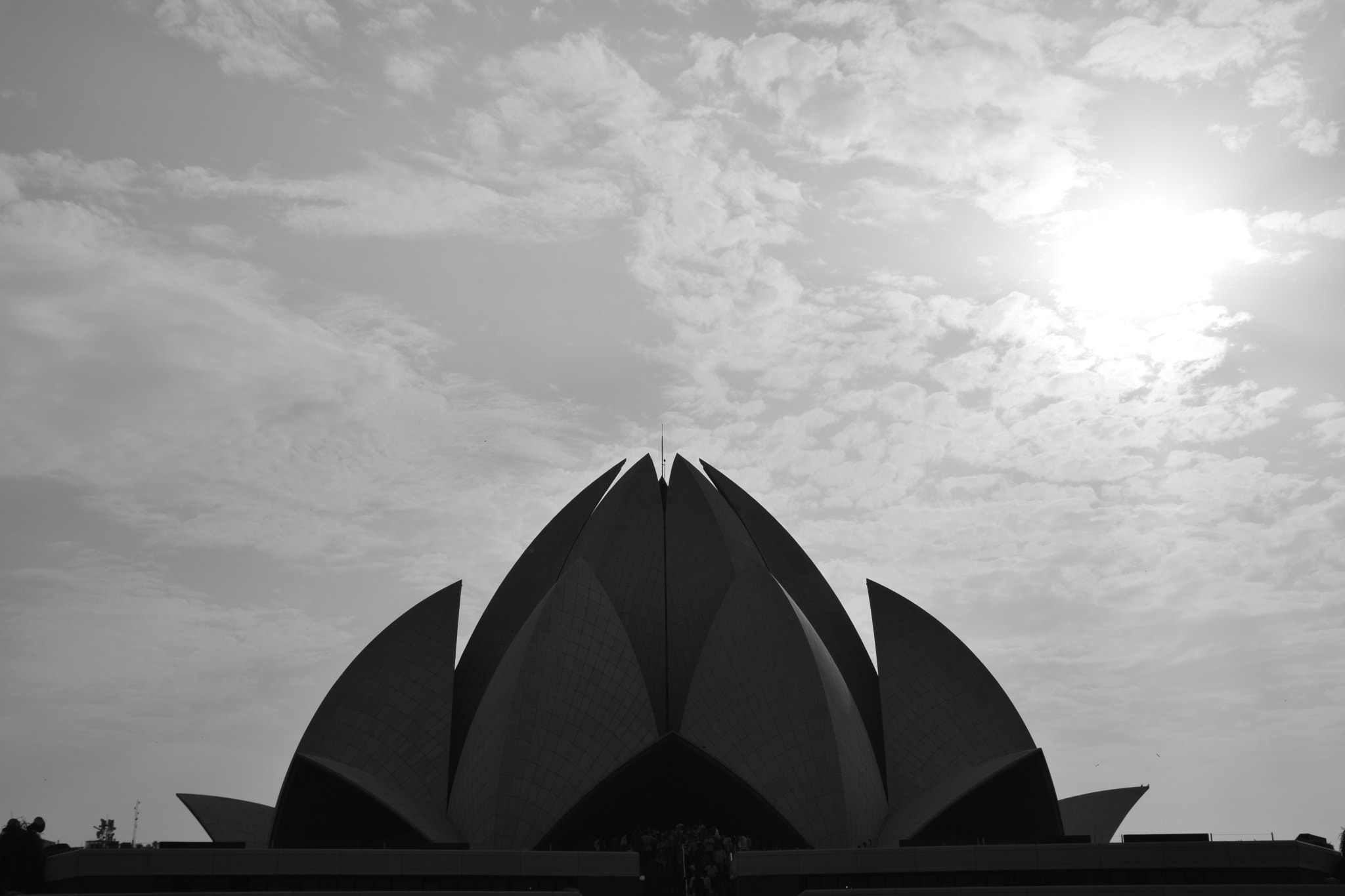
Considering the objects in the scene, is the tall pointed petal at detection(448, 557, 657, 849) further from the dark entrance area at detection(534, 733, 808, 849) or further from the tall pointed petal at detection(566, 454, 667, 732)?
the tall pointed petal at detection(566, 454, 667, 732)

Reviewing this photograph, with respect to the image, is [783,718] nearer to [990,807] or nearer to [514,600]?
[990,807]

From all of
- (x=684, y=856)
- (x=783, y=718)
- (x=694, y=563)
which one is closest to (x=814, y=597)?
(x=694, y=563)

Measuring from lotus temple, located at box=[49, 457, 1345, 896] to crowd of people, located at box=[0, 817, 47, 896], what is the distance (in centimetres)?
47

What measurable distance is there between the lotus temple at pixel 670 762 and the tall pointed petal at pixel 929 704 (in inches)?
2.8

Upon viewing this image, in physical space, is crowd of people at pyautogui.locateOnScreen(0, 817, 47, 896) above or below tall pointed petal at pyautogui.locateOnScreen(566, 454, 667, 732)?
below

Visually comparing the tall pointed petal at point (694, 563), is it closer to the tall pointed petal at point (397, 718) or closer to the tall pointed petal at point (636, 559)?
the tall pointed petal at point (636, 559)

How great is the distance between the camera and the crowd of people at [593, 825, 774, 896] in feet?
107

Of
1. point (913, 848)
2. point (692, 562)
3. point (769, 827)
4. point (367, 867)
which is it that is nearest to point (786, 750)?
point (769, 827)

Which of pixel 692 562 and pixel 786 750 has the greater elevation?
pixel 692 562

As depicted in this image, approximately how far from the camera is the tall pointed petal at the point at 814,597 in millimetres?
39344

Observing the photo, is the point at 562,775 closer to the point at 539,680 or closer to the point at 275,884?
the point at 539,680

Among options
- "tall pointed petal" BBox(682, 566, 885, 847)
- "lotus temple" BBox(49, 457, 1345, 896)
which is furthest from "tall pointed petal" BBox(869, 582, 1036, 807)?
"tall pointed petal" BBox(682, 566, 885, 847)

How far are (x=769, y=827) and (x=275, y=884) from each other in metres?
12.9

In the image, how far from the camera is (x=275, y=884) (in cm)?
2859
